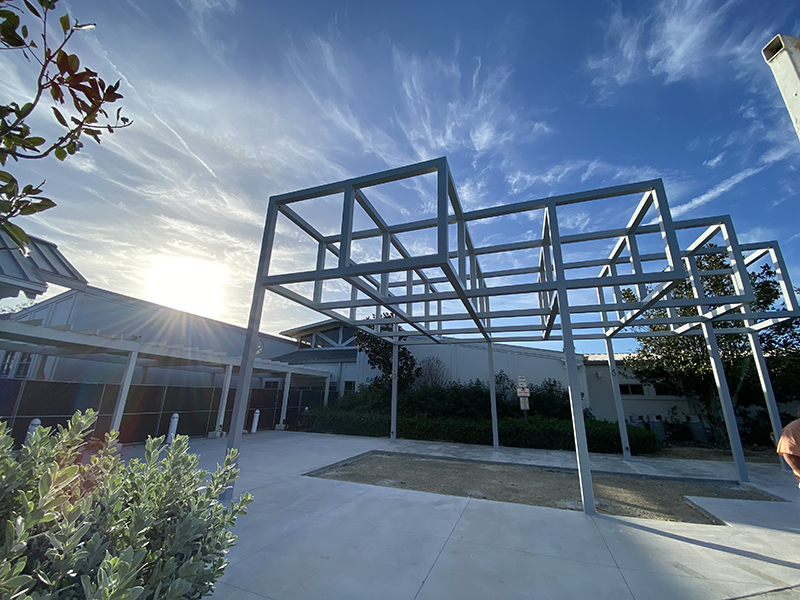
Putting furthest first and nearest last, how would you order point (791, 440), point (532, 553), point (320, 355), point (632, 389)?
point (320, 355)
point (632, 389)
point (791, 440)
point (532, 553)

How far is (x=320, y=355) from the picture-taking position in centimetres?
1695

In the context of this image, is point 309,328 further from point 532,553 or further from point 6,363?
point 532,553

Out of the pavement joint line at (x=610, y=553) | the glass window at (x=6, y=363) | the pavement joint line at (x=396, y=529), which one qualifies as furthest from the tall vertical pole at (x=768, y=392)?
the glass window at (x=6, y=363)

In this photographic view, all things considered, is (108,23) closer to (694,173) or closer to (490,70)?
(490,70)

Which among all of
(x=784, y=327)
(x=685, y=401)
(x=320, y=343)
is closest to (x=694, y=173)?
(x=784, y=327)

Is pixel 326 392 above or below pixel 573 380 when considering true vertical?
below

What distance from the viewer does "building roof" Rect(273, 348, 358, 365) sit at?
16.0m

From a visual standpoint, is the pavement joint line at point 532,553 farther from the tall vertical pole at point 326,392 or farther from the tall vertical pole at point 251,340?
the tall vertical pole at point 326,392

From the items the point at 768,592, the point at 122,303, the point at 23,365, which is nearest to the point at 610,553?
the point at 768,592

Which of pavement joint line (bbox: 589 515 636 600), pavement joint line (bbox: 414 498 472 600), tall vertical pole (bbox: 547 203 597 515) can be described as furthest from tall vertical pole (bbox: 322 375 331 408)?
pavement joint line (bbox: 589 515 636 600)

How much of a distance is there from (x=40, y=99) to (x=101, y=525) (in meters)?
1.73

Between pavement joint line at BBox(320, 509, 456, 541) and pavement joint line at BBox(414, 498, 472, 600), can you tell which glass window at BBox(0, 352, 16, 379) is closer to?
pavement joint line at BBox(320, 509, 456, 541)

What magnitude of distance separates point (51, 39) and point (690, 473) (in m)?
10.0

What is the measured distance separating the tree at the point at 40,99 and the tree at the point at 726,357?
1171 centimetres
